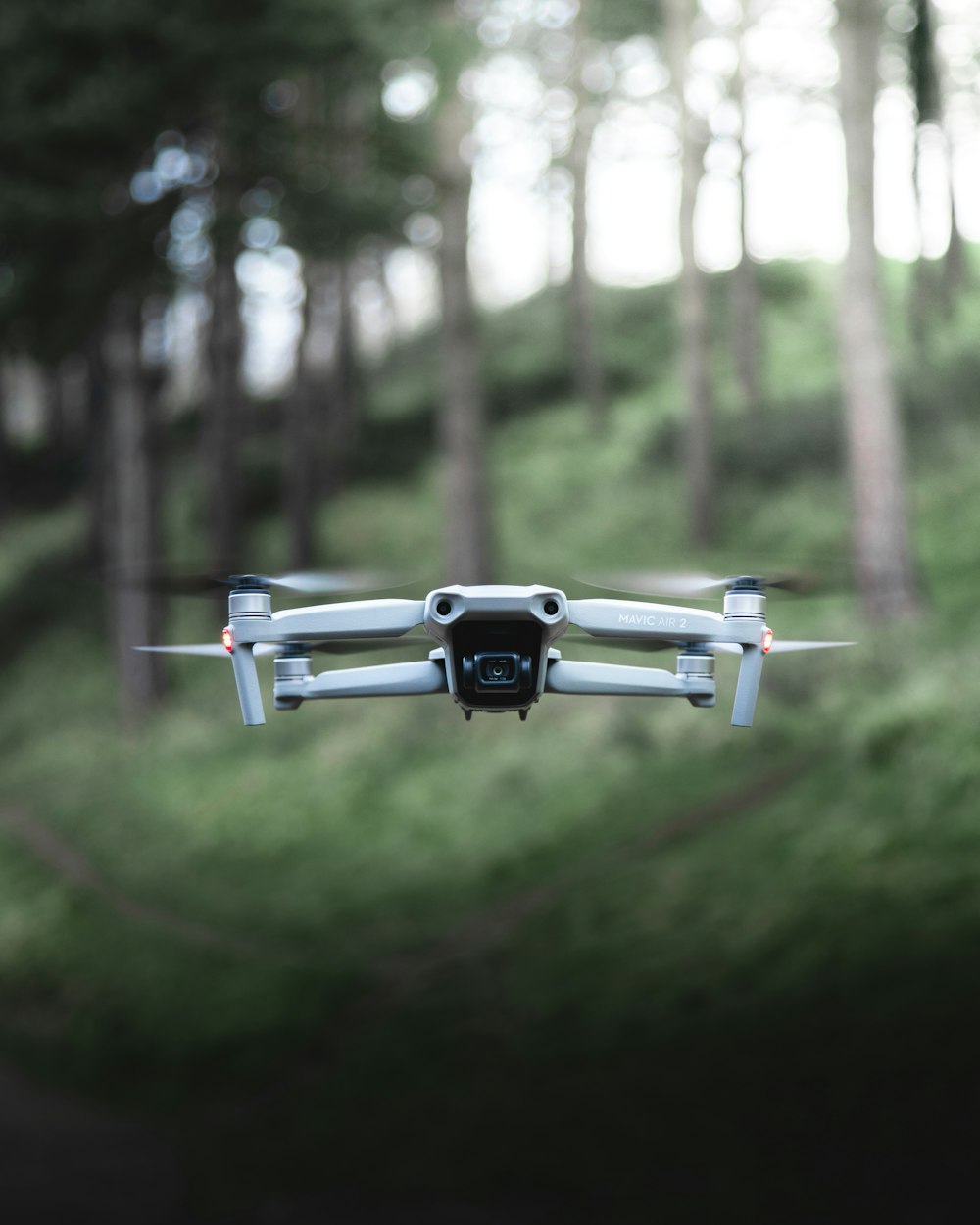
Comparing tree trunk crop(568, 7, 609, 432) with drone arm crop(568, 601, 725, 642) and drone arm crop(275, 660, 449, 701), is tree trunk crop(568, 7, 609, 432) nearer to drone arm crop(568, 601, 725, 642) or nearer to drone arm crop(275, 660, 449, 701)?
drone arm crop(568, 601, 725, 642)

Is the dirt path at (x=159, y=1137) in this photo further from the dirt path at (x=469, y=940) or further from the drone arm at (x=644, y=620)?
the drone arm at (x=644, y=620)

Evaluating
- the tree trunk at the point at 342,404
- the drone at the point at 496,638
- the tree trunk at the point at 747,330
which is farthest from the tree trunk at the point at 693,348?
the drone at the point at 496,638

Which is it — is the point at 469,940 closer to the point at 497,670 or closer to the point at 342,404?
the point at 497,670

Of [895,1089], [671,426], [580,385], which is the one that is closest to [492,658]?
[895,1089]

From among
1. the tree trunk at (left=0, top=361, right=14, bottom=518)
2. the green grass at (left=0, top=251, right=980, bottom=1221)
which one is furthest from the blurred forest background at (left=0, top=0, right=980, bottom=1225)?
the tree trunk at (left=0, top=361, right=14, bottom=518)

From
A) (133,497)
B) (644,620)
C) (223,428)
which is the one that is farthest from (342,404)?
(644,620)

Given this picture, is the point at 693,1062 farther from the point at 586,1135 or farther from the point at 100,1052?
the point at 100,1052
